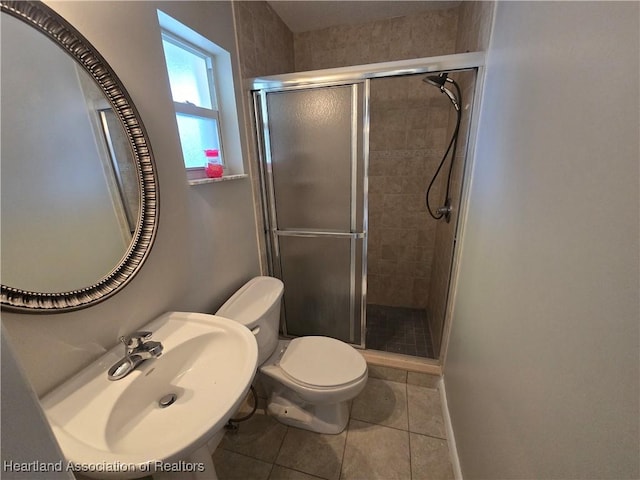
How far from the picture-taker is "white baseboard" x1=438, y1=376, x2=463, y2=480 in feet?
3.91

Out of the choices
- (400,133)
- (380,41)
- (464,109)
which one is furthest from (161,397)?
(380,41)

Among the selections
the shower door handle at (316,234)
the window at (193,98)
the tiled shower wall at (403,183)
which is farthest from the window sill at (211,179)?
the tiled shower wall at (403,183)

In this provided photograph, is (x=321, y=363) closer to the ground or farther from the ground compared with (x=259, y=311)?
closer to the ground

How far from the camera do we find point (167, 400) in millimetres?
833

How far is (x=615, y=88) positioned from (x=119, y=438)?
4.41 feet

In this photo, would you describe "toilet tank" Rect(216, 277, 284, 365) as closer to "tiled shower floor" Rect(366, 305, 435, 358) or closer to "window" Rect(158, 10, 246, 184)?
"window" Rect(158, 10, 246, 184)

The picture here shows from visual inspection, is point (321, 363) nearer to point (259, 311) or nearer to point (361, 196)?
point (259, 311)

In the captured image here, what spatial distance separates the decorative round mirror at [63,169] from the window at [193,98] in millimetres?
345

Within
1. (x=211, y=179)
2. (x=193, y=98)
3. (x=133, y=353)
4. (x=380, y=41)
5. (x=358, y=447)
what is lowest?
(x=358, y=447)

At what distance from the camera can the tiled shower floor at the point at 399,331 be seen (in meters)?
1.96

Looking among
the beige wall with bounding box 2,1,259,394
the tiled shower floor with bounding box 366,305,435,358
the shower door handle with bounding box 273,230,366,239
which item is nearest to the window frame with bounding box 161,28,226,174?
the beige wall with bounding box 2,1,259,394

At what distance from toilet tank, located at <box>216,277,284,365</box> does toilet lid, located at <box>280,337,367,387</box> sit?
0.45 ft

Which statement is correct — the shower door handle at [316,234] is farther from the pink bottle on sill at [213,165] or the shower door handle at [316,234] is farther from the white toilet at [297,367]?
the pink bottle on sill at [213,165]

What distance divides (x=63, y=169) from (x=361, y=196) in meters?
1.26
